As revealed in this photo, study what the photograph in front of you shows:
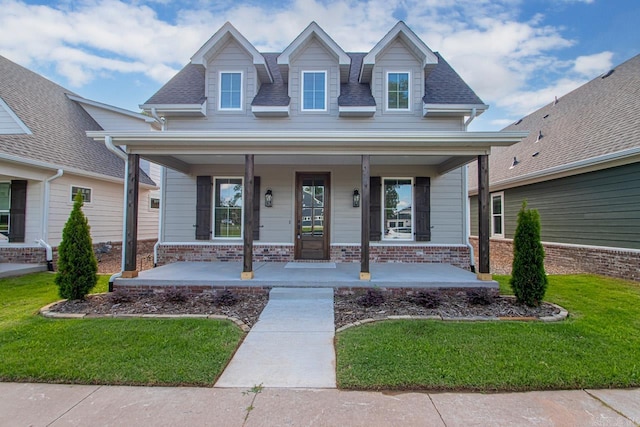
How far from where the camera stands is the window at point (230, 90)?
8.04m

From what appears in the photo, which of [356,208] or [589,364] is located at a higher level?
[356,208]

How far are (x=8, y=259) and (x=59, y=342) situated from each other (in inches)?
274

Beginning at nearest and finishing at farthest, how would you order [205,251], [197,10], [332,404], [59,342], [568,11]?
[332,404]
[59,342]
[205,251]
[197,10]
[568,11]

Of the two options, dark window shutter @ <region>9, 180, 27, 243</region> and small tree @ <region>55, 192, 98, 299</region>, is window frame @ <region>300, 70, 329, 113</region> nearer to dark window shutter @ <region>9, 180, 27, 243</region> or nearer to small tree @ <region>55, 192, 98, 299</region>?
small tree @ <region>55, 192, 98, 299</region>

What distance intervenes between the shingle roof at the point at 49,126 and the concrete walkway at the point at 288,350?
26.2 ft

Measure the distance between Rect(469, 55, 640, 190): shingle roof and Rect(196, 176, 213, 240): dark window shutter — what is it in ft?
31.0

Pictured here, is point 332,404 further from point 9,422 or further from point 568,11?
point 568,11

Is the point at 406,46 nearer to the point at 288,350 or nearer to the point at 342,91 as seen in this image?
the point at 342,91

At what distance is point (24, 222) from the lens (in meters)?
8.09

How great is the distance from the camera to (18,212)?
810 cm

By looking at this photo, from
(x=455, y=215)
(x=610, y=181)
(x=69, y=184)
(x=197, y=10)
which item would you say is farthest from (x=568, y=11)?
(x=69, y=184)

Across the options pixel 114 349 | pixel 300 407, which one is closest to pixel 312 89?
pixel 114 349

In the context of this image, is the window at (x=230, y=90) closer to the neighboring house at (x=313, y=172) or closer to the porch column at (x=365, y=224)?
the neighboring house at (x=313, y=172)

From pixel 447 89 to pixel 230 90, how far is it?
18.8ft
